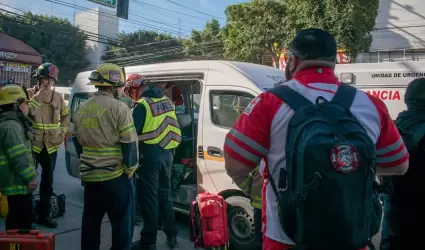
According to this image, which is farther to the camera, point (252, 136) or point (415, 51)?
point (415, 51)

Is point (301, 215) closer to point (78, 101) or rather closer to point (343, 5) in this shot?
point (78, 101)

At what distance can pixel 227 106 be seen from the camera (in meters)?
4.92

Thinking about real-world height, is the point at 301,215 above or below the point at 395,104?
below

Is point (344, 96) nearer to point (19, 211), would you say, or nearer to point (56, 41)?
point (19, 211)

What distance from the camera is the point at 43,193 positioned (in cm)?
531

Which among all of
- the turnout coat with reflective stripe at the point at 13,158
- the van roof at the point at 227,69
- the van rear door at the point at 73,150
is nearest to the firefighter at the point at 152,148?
the van roof at the point at 227,69

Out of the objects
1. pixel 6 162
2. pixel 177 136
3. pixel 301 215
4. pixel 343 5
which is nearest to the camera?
pixel 301 215

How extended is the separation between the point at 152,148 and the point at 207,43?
30399 mm

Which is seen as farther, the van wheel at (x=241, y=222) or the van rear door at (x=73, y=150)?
the van rear door at (x=73, y=150)

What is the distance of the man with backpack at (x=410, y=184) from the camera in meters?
2.62

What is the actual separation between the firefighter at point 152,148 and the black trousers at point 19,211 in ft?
3.87

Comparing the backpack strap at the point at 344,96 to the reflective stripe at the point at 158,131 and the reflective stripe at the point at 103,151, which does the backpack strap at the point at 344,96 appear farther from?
the reflective stripe at the point at 158,131

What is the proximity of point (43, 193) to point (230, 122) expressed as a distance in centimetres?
258

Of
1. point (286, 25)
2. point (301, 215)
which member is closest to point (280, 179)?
point (301, 215)
